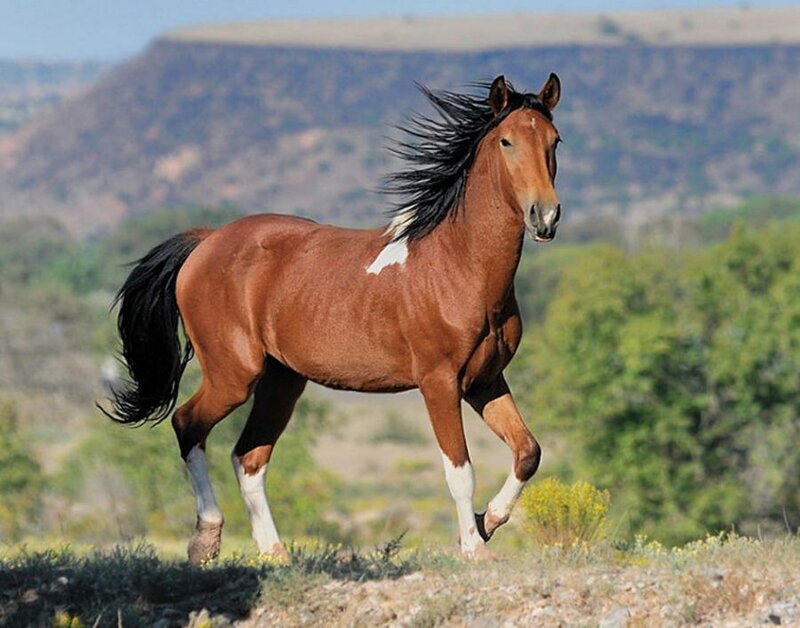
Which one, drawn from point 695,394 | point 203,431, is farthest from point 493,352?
point 695,394

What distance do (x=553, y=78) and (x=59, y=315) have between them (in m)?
80.7

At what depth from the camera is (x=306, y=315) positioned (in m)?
9.51

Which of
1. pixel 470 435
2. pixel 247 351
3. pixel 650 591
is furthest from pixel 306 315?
pixel 470 435

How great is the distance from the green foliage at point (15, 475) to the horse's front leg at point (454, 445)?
31942 millimetres

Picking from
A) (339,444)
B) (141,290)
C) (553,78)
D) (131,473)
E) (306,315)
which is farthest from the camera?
(339,444)

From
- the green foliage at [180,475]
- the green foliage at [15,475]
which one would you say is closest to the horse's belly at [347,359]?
the green foliage at [180,475]

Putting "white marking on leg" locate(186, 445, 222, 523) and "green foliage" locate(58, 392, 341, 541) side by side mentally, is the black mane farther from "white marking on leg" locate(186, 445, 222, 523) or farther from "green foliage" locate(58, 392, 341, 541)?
"green foliage" locate(58, 392, 341, 541)

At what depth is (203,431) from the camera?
984 cm

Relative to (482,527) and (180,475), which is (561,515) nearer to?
(482,527)

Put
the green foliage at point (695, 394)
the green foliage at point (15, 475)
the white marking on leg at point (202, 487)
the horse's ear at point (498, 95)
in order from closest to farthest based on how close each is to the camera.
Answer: the horse's ear at point (498, 95) → the white marking on leg at point (202, 487) → the green foliage at point (695, 394) → the green foliage at point (15, 475)

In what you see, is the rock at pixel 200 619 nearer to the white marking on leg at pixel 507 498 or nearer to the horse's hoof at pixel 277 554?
Result: the horse's hoof at pixel 277 554

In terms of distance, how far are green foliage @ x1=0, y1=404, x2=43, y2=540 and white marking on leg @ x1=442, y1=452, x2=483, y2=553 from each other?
31924 millimetres

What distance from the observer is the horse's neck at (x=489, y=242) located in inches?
351

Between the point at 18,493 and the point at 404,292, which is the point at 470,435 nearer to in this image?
the point at 18,493
